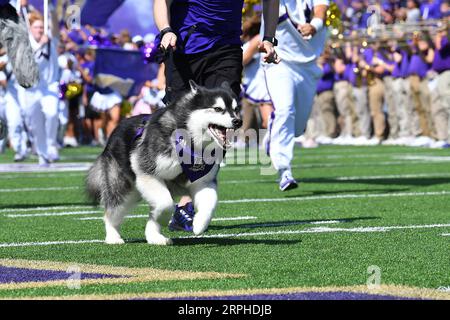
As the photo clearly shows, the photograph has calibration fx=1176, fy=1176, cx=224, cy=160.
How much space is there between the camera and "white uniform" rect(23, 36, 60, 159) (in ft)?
59.2

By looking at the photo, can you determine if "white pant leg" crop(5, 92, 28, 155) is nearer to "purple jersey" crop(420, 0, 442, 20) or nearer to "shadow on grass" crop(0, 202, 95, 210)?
"purple jersey" crop(420, 0, 442, 20)

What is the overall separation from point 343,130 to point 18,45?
18.8 m

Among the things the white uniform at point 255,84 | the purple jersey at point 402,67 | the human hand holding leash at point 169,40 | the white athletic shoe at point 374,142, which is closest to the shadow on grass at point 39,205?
the human hand holding leash at point 169,40

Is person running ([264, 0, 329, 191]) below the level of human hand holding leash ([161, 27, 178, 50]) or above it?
below

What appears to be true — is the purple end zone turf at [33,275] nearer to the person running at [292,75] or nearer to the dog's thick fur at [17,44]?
the dog's thick fur at [17,44]

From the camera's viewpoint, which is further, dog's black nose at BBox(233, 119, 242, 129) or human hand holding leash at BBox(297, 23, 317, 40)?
human hand holding leash at BBox(297, 23, 317, 40)

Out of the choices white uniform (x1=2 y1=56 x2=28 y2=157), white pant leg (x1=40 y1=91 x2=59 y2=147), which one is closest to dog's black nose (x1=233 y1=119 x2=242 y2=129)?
white pant leg (x1=40 y1=91 x2=59 y2=147)

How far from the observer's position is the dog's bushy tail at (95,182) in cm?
800

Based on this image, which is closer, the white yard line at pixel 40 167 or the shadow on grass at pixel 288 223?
the shadow on grass at pixel 288 223

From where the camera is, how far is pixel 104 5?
24.6 m

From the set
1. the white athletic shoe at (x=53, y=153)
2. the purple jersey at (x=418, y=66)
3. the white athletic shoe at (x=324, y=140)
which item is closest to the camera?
the white athletic shoe at (x=53, y=153)

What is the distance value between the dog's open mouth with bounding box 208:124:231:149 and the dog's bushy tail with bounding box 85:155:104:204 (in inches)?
39.4

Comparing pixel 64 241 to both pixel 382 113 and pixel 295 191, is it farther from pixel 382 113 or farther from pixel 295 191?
pixel 382 113
